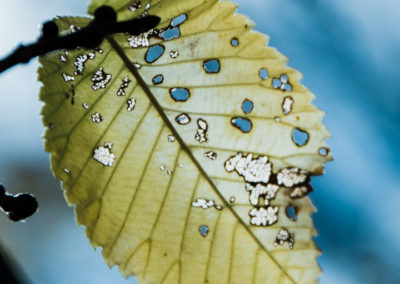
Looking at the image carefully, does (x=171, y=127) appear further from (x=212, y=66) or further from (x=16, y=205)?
(x=16, y=205)

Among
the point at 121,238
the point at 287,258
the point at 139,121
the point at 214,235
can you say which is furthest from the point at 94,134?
the point at 287,258

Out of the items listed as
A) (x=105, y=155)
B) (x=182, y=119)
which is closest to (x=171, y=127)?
(x=182, y=119)

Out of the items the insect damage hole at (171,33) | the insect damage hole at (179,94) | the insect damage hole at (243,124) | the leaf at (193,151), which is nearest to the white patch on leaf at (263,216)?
the leaf at (193,151)

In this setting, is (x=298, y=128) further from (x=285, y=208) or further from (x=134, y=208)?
(x=134, y=208)

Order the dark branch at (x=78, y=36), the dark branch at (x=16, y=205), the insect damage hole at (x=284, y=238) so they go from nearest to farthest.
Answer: the dark branch at (x=78, y=36) → the dark branch at (x=16, y=205) → the insect damage hole at (x=284, y=238)

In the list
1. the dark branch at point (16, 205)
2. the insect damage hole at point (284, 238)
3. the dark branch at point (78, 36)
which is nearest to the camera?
the dark branch at point (78, 36)

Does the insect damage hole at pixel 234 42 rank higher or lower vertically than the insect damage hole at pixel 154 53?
higher

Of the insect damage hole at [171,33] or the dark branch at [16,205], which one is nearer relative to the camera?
the dark branch at [16,205]

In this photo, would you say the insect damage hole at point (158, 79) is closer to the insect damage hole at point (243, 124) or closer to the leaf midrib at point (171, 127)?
the leaf midrib at point (171, 127)
